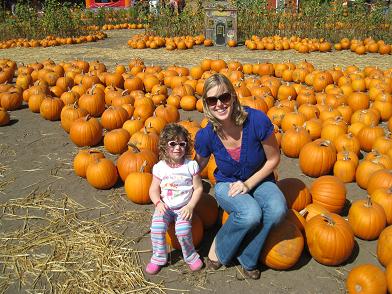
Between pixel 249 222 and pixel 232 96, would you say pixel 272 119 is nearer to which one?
pixel 232 96

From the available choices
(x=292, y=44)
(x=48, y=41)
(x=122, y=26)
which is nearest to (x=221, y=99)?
(x=292, y=44)

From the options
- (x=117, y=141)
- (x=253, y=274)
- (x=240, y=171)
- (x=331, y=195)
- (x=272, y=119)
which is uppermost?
(x=240, y=171)

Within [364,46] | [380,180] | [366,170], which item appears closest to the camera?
[380,180]

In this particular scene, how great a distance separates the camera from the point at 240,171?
3.42 meters

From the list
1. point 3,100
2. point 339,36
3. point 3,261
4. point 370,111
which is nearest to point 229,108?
point 3,261

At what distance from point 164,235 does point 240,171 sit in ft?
2.98

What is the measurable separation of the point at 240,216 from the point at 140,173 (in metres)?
1.65

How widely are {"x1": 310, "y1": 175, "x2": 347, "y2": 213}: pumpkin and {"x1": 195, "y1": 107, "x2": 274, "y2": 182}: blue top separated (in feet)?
2.56

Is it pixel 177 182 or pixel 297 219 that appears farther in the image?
pixel 297 219

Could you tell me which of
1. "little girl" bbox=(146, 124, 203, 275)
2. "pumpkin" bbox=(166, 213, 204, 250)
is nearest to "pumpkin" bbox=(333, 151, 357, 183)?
"pumpkin" bbox=(166, 213, 204, 250)

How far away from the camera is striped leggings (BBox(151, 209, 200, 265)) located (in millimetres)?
3258

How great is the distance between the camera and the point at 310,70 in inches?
354

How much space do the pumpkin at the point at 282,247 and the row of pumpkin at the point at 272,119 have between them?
1 centimetres

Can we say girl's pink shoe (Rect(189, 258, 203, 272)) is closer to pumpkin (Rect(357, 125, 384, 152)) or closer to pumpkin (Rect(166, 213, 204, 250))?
pumpkin (Rect(166, 213, 204, 250))
